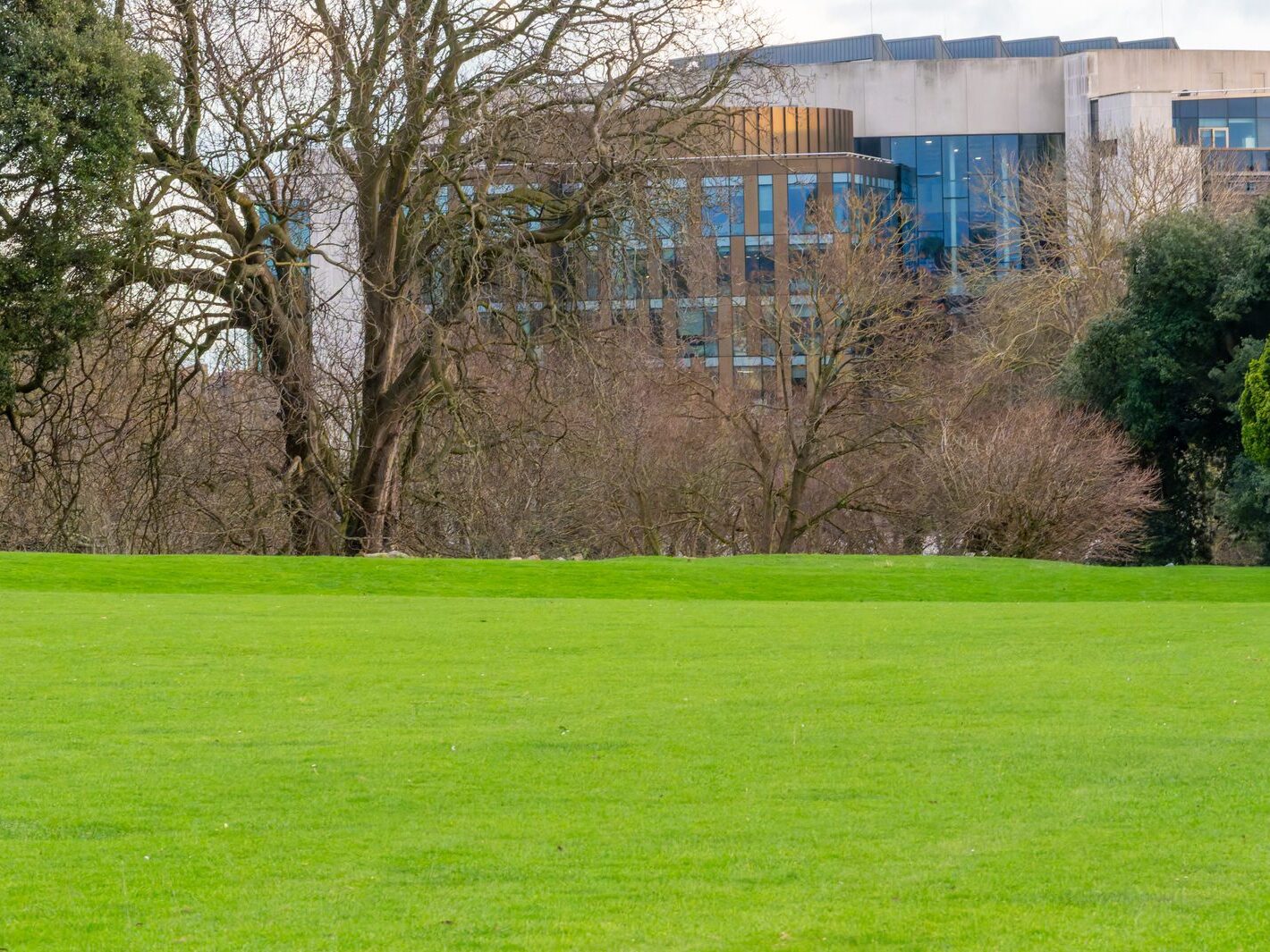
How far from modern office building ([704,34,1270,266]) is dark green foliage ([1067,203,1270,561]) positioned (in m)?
39.8

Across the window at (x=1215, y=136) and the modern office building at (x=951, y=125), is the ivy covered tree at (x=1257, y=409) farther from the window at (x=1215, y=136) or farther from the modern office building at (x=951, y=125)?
the window at (x=1215, y=136)

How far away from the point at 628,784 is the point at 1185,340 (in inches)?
1189

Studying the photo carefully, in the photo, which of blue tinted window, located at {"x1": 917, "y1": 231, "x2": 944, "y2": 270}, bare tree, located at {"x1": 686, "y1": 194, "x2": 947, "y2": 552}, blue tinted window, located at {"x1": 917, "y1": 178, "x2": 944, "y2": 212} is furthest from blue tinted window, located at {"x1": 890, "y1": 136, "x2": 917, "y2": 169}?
bare tree, located at {"x1": 686, "y1": 194, "x2": 947, "y2": 552}

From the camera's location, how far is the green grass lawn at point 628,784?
6145 millimetres

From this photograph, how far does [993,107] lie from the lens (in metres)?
81.2

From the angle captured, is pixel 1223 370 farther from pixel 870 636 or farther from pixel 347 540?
pixel 870 636

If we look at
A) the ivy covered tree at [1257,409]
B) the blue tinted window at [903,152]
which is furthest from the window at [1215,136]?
the ivy covered tree at [1257,409]

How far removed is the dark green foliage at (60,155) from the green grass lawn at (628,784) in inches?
317

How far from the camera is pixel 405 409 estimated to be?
27578 millimetres

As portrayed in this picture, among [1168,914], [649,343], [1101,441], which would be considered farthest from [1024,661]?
[649,343]

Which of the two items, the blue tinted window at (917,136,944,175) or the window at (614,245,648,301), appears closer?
the window at (614,245,648,301)

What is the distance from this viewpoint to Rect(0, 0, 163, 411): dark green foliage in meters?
22.7

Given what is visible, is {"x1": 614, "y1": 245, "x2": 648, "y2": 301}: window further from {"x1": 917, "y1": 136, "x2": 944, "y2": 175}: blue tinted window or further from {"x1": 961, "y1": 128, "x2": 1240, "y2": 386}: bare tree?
{"x1": 917, "y1": 136, "x2": 944, "y2": 175}: blue tinted window

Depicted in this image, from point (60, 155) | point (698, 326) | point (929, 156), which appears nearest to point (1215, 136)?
point (929, 156)
